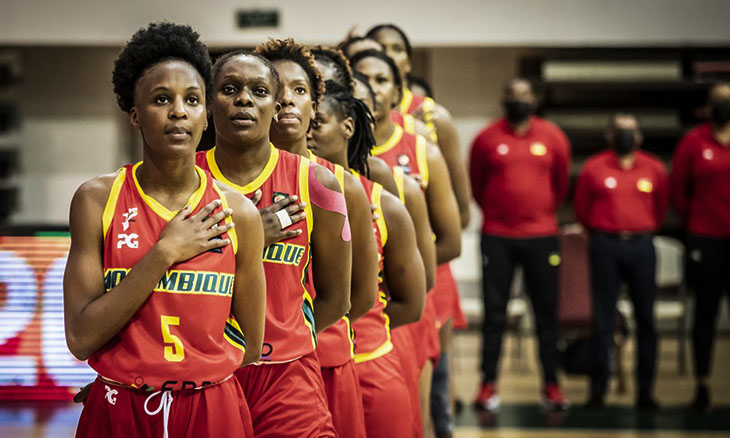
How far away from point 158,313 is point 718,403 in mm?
5616

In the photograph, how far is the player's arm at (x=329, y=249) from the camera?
264 centimetres

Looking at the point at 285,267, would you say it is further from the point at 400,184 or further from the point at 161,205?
the point at 400,184

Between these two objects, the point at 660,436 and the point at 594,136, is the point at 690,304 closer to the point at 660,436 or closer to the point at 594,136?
the point at 594,136

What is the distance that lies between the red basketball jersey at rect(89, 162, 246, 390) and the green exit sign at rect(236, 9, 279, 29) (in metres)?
7.21

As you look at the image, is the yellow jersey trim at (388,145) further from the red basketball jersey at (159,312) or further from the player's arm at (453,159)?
the red basketball jersey at (159,312)

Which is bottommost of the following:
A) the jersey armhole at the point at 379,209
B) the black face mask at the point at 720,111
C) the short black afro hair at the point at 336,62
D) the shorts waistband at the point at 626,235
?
the shorts waistband at the point at 626,235

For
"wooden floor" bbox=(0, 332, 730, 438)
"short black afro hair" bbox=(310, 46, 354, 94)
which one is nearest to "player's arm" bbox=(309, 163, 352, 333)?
"short black afro hair" bbox=(310, 46, 354, 94)

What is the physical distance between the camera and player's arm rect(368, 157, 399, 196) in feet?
11.6

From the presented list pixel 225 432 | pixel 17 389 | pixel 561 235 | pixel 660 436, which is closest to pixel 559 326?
pixel 561 235

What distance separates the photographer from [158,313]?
2090mm

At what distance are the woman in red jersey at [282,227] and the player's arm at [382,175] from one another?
86cm

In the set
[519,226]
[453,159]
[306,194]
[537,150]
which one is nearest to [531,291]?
[519,226]

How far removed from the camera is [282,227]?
100 inches

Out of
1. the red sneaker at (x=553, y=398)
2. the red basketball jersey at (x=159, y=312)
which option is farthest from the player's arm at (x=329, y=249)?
the red sneaker at (x=553, y=398)
